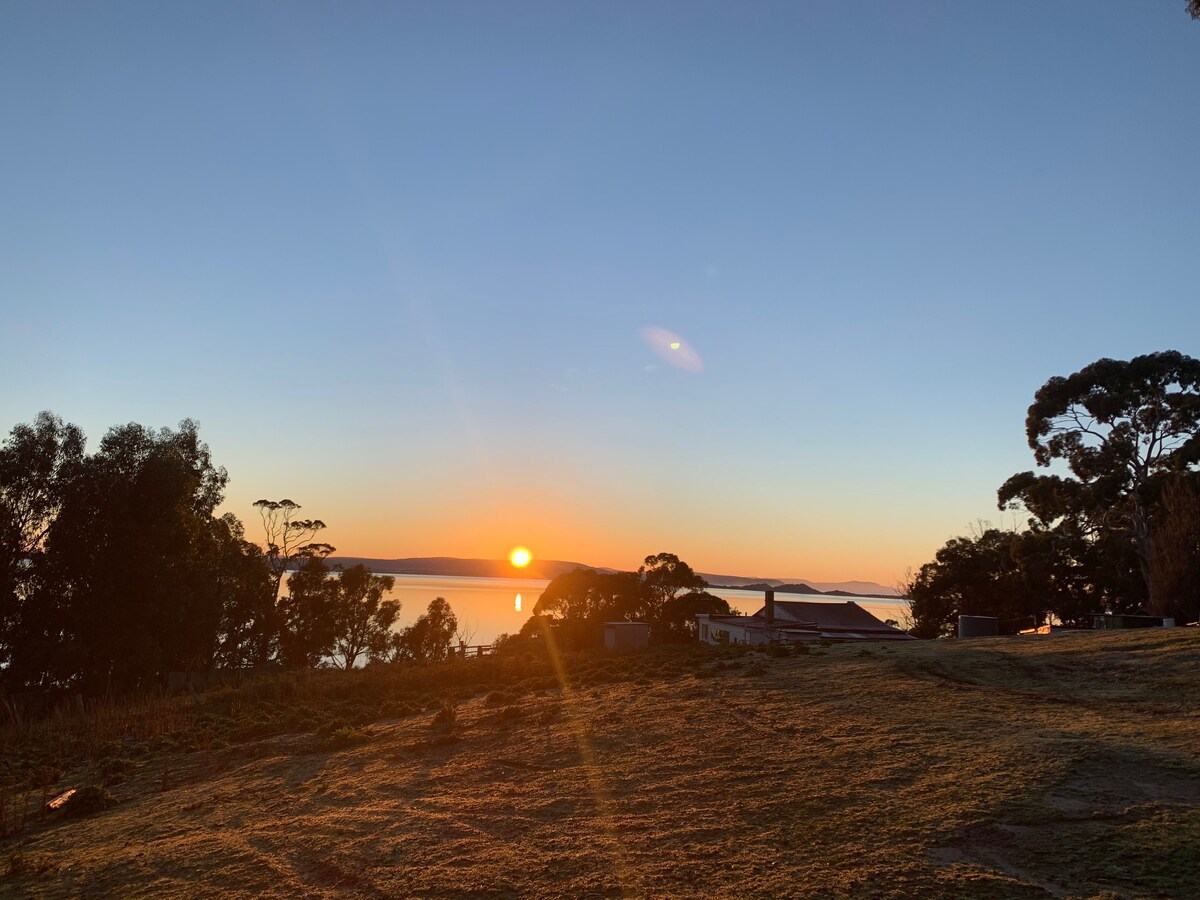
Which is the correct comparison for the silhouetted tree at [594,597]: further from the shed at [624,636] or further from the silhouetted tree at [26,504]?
the silhouetted tree at [26,504]

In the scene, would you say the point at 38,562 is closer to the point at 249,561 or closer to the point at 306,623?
the point at 249,561

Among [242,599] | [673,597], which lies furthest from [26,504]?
[673,597]

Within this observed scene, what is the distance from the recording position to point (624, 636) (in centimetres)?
2856

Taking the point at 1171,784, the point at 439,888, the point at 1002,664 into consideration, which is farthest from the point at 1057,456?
the point at 439,888

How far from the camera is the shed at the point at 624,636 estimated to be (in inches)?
1114

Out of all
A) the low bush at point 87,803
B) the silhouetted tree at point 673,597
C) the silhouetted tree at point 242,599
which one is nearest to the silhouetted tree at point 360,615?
the silhouetted tree at point 242,599

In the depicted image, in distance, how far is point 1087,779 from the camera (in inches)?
285

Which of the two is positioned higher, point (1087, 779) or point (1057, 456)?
point (1057, 456)

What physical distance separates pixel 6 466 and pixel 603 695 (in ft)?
91.8

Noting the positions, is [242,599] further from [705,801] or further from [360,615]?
[705,801]

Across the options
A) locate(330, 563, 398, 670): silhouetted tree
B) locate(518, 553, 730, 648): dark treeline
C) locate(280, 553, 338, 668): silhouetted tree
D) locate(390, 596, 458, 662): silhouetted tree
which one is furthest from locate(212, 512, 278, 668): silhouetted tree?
locate(518, 553, 730, 648): dark treeline

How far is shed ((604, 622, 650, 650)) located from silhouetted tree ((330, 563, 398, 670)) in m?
34.4

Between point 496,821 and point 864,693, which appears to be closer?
point 496,821

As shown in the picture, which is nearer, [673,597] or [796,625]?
[796,625]
